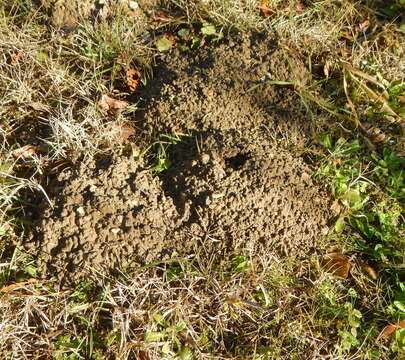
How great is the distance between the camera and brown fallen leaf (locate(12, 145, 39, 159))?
9.07 ft

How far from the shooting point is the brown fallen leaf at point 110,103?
2910 millimetres

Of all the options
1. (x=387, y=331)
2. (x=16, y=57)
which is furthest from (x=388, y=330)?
(x=16, y=57)

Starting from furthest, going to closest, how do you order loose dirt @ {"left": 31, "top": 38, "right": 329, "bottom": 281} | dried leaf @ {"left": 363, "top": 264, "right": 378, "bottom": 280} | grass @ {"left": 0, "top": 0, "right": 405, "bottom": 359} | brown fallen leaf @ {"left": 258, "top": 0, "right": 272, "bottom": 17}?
brown fallen leaf @ {"left": 258, "top": 0, "right": 272, "bottom": 17} → dried leaf @ {"left": 363, "top": 264, "right": 378, "bottom": 280} → loose dirt @ {"left": 31, "top": 38, "right": 329, "bottom": 281} → grass @ {"left": 0, "top": 0, "right": 405, "bottom": 359}

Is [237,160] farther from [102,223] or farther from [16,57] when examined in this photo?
[16,57]

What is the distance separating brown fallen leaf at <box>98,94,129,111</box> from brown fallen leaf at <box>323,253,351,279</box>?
4.37ft

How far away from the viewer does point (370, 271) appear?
266cm

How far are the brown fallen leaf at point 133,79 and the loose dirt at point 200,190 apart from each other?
16cm

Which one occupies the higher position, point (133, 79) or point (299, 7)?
point (299, 7)

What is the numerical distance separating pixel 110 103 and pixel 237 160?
2.58 ft

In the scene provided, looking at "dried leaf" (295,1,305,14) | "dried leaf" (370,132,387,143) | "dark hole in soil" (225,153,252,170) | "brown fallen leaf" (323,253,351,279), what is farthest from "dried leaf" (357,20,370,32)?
"brown fallen leaf" (323,253,351,279)

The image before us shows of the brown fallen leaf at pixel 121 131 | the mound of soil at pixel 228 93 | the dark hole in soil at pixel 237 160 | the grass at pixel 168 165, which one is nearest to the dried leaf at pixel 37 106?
the grass at pixel 168 165

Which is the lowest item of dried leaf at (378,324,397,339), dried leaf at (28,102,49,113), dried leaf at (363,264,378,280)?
dried leaf at (28,102,49,113)

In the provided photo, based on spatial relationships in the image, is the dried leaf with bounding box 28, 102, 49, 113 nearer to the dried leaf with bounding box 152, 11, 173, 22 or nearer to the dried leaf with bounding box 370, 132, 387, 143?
the dried leaf with bounding box 152, 11, 173, 22

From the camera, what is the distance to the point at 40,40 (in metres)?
3.10
